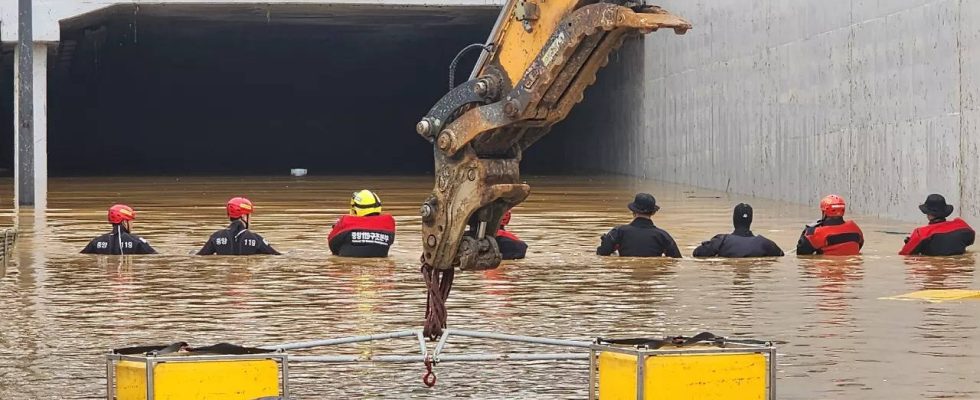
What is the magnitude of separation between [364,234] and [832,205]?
512 cm

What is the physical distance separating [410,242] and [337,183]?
19045 mm

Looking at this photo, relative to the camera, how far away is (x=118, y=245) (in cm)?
2017

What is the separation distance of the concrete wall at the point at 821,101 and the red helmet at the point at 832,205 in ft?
14.8

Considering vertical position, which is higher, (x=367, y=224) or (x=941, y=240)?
(x=367, y=224)

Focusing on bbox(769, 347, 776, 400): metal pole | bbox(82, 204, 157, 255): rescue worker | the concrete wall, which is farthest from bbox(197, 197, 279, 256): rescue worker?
bbox(769, 347, 776, 400): metal pole

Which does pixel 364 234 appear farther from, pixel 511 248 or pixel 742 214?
pixel 742 214

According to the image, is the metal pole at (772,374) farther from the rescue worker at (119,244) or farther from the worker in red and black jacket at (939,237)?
the rescue worker at (119,244)

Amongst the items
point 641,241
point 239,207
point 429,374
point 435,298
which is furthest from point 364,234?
point 429,374

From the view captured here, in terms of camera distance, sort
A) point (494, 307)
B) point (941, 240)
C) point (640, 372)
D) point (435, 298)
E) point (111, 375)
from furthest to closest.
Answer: point (941, 240) → point (494, 307) → point (435, 298) → point (111, 375) → point (640, 372)

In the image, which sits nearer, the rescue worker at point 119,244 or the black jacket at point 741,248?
the black jacket at point 741,248

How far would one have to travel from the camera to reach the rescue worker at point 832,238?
66.0 ft

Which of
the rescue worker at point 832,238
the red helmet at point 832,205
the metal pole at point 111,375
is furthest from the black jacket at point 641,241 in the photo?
the metal pole at point 111,375

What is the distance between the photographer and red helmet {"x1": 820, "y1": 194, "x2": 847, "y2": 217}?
64.8 ft

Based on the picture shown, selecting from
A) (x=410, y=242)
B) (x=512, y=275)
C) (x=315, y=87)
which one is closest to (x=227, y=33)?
(x=315, y=87)
